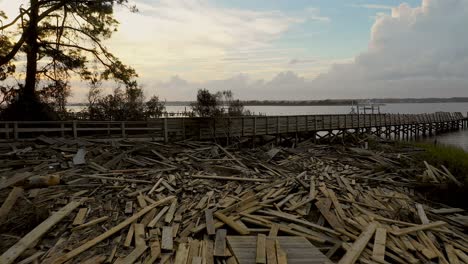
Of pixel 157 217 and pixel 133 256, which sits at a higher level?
pixel 157 217

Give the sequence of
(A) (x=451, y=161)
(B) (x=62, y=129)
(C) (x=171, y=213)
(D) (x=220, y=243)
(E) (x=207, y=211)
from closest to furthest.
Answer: (D) (x=220, y=243)
(C) (x=171, y=213)
(E) (x=207, y=211)
(A) (x=451, y=161)
(B) (x=62, y=129)

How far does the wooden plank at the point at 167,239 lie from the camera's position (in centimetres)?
747

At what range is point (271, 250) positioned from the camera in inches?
288

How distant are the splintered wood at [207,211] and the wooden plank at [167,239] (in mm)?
23

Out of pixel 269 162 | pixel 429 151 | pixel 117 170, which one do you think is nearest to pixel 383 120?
pixel 429 151

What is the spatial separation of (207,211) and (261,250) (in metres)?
2.36

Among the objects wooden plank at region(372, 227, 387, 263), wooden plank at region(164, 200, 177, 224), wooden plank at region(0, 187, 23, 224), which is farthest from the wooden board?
wooden plank at region(0, 187, 23, 224)

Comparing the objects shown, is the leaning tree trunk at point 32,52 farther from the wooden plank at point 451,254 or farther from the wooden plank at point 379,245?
the wooden plank at point 451,254

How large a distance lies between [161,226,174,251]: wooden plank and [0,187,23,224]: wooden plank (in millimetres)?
3711

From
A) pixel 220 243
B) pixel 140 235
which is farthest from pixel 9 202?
pixel 220 243

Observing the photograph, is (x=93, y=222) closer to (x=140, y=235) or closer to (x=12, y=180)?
(x=140, y=235)

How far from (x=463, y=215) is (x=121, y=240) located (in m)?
10.3

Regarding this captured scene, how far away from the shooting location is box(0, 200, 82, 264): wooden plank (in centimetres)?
681

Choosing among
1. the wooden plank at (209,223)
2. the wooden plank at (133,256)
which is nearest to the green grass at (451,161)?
the wooden plank at (209,223)
